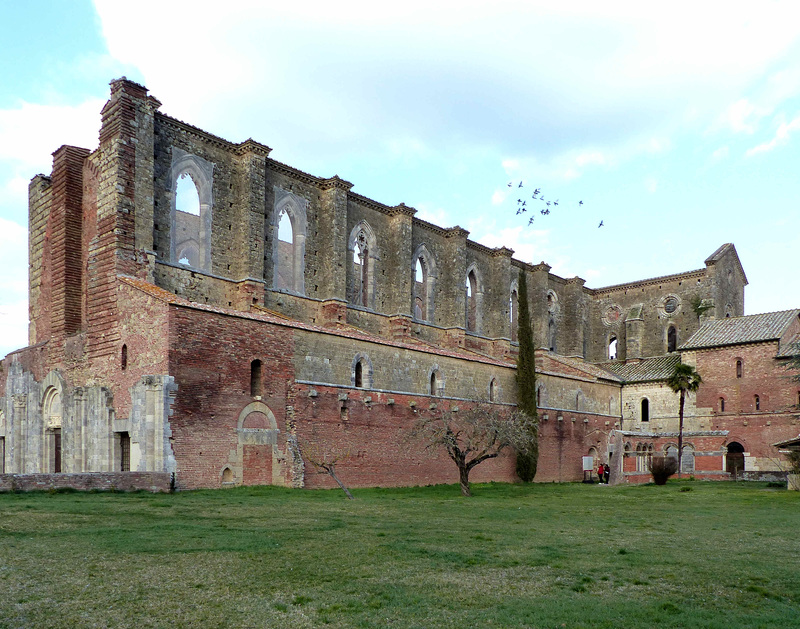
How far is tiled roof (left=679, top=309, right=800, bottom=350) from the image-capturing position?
138 ft

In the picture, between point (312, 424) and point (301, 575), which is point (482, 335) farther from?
point (301, 575)

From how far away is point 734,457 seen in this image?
1650 inches

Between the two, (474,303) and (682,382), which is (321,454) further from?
(682,382)

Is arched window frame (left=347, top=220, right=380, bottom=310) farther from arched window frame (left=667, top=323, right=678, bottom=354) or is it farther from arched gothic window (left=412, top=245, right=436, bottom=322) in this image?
arched window frame (left=667, top=323, right=678, bottom=354)

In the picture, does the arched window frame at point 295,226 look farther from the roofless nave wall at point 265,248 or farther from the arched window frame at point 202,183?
the arched window frame at point 202,183

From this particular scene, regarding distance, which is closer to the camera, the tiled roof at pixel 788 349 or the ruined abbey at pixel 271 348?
the ruined abbey at pixel 271 348

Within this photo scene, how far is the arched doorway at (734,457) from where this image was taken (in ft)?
136

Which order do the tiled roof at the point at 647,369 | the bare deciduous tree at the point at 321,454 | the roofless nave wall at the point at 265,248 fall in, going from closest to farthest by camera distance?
the bare deciduous tree at the point at 321,454 → the roofless nave wall at the point at 265,248 → the tiled roof at the point at 647,369

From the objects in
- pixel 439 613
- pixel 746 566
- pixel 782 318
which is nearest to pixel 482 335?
pixel 782 318

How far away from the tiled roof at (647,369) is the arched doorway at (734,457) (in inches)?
213

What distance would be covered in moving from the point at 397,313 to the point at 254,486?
15208 millimetres

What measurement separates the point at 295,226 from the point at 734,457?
2724 cm

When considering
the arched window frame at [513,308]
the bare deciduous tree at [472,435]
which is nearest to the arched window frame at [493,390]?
the bare deciduous tree at [472,435]

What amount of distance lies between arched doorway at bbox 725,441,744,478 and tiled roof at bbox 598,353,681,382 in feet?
17.8
